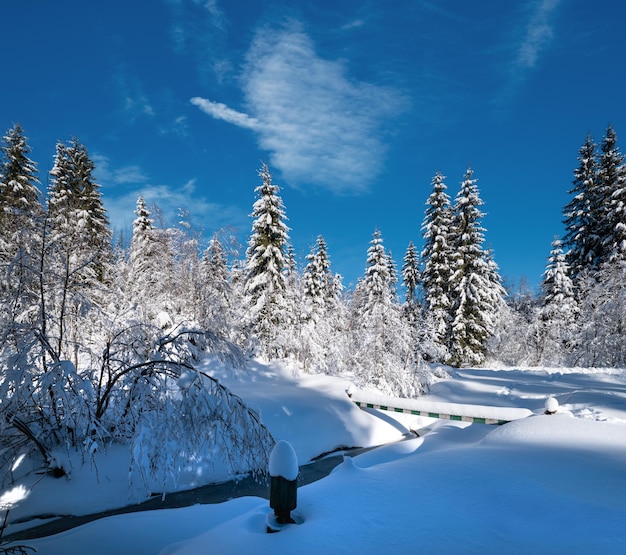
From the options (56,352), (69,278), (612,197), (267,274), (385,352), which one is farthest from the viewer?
(612,197)

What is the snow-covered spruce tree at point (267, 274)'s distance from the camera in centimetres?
1639

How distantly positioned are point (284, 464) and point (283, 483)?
16 centimetres

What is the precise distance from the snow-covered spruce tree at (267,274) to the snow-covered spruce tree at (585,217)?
18.0 metres

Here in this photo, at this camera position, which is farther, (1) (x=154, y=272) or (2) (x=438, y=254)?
(2) (x=438, y=254)

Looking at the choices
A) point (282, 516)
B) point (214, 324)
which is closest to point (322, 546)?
point (282, 516)

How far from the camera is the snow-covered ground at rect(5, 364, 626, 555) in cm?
231

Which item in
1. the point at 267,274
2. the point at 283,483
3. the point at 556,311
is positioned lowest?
the point at 283,483

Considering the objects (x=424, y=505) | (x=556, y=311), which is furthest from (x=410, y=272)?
(x=424, y=505)

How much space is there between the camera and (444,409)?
789 centimetres

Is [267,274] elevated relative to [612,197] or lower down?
lower down

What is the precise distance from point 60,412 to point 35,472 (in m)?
0.88

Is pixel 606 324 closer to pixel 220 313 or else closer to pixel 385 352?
pixel 385 352

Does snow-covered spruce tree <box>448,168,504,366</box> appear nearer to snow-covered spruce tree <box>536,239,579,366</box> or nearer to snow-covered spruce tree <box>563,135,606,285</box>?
snow-covered spruce tree <box>536,239,579,366</box>

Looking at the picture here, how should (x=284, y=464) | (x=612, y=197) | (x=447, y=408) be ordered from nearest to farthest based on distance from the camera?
(x=284, y=464), (x=447, y=408), (x=612, y=197)
